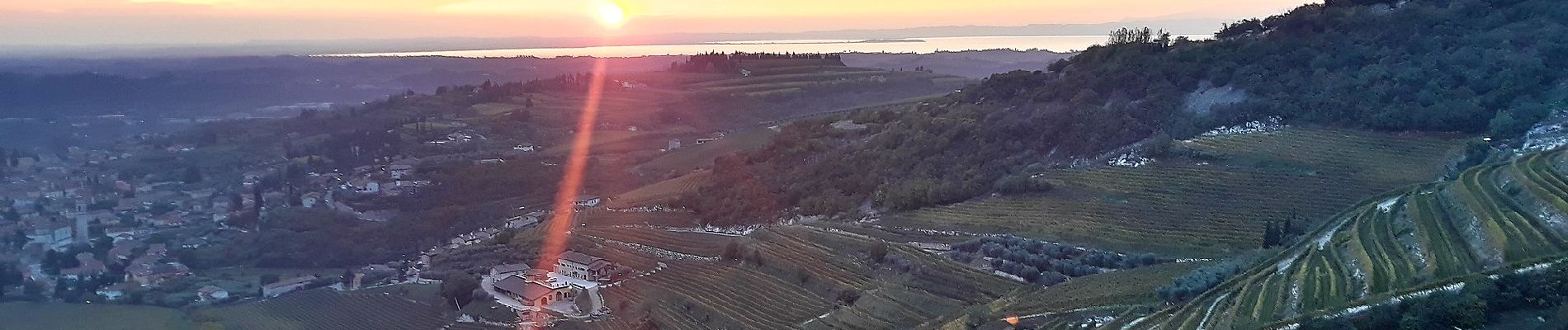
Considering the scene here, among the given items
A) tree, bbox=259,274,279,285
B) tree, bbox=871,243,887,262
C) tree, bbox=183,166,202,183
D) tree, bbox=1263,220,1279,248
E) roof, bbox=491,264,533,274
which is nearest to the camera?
tree, bbox=1263,220,1279,248

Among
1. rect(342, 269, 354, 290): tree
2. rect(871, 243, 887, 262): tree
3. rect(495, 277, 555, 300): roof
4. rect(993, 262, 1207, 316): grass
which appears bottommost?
rect(342, 269, 354, 290): tree

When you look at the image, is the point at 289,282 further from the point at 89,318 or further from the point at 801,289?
the point at 801,289

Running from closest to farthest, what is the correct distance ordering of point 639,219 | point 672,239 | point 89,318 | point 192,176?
point 672,239
point 89,318
point 639,219
point 192,176

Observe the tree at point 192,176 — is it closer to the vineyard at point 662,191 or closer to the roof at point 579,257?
the vineyard at point 662,191

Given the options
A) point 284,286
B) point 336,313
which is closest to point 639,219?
point 336,313

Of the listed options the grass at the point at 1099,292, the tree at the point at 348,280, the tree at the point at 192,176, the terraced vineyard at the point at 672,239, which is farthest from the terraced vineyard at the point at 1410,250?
the tree at the point at 192,176

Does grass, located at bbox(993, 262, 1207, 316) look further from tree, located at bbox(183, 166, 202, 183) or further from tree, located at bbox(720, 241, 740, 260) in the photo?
tree, located at bbox(183, 166, 202, 183)

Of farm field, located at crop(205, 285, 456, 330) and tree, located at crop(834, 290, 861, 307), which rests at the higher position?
tree, located at crop(834, 290, 861, 307)

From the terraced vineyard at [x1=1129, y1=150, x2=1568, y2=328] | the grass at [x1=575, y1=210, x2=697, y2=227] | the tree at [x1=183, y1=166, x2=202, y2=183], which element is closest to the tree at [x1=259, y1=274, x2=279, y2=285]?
the grass at [x1=575, y1=210, x2=697, y2=227]
